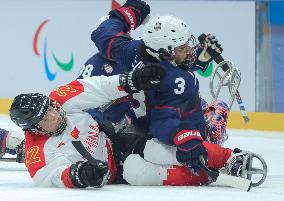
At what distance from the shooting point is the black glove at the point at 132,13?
383 cm

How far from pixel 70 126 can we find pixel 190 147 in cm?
52

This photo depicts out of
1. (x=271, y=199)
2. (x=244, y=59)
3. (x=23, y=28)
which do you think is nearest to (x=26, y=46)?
(x=23, y=28)

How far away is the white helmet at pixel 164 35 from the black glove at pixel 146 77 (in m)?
0.24

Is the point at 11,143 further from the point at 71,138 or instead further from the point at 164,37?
the point at 164,37

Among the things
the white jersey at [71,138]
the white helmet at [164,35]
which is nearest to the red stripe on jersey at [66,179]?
the white jersey at [71,138]

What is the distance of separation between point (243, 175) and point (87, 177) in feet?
2.26

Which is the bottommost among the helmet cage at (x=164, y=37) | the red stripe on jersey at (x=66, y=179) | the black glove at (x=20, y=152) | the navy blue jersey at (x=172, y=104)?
the black glove at (x=20, y=152)

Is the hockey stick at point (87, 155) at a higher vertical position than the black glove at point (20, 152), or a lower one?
higher

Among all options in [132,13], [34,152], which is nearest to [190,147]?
[34,152]

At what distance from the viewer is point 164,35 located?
11.6 ft

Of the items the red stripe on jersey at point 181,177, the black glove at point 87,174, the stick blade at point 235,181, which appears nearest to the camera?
the black glove at point 87,174

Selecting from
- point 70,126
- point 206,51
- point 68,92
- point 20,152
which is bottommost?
point 20,152

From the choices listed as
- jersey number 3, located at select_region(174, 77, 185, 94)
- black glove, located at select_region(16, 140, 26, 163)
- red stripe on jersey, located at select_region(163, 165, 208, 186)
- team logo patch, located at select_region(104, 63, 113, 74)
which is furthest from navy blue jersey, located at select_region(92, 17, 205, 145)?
team logo patch, located at select_region(104, 63, 113, 74)

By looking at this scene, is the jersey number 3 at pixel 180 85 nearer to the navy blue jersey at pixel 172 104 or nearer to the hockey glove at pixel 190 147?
the navy blue jersey at pixel 172 104
